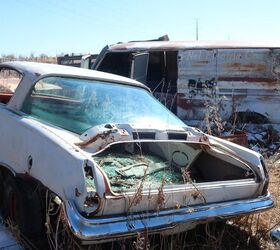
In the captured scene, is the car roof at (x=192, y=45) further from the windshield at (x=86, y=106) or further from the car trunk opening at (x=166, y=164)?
the car trunk opening at (x=166, y=164)

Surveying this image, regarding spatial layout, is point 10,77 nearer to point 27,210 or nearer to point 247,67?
point 247,67

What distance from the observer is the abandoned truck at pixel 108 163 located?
297cm

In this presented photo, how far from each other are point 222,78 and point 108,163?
4.63 meters

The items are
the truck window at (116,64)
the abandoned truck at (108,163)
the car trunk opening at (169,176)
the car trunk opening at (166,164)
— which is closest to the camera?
the abandoned truck at (108,163)

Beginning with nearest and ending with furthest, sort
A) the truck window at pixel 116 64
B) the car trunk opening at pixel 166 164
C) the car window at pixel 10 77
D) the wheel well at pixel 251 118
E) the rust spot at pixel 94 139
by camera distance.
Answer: the rust spot at pixel 94 139
the car trunk opening at pixel 166 164
the car window at pixel 10 77
the wheel well at pixel 251 118
the truck window at pixel 116 64

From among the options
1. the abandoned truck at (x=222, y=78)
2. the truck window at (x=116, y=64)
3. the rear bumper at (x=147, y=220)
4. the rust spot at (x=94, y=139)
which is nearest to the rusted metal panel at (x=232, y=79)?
the abandoned truck at (x=222, y=78)

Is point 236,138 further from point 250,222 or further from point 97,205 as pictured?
point 97,205

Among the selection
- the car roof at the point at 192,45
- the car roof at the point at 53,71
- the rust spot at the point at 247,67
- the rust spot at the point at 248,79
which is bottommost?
the rust spot at the point at 248,79

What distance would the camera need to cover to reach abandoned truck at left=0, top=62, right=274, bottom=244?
297cm

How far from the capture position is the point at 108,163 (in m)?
3.84

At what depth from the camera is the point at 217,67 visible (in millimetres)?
8008

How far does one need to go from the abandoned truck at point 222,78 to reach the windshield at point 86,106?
11.2 ft

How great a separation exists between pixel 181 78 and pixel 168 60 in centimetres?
75

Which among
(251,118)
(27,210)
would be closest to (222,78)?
(251,118)
